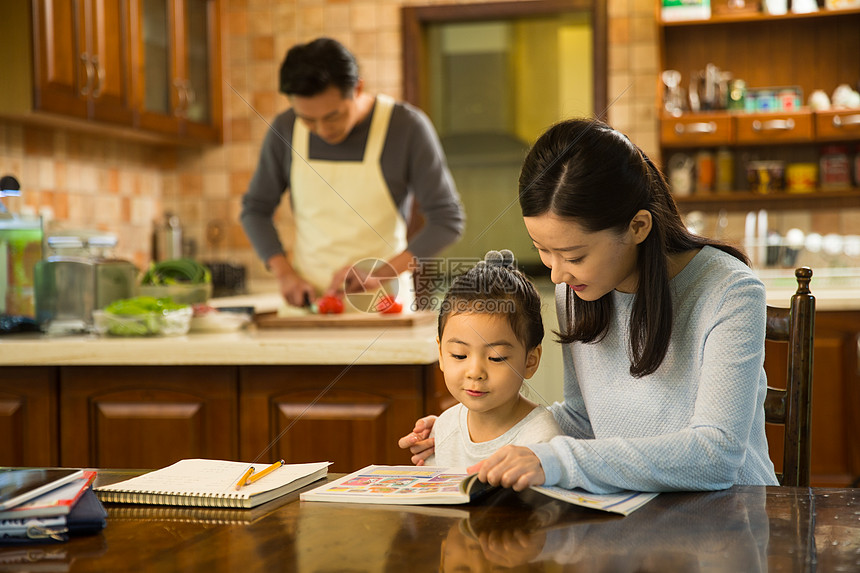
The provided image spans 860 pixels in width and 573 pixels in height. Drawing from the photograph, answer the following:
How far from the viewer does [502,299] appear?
4.22ft

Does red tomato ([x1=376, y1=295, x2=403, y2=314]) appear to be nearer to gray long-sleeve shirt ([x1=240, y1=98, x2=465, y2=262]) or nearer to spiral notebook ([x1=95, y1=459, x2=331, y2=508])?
gray long-sleeve shirt ([x1=240, y1=98, x2=465, y2=262])

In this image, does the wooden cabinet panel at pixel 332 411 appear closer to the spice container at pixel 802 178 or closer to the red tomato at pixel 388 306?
the red tomato at pixel 388 306

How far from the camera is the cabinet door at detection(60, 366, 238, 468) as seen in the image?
204 cm

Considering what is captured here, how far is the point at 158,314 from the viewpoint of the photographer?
210 centimetres

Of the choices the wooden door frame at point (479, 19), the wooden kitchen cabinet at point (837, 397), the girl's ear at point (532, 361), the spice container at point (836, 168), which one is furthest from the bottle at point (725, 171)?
the girl's ear at point (532, 361)

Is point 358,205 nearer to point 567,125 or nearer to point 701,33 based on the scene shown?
point 567,125

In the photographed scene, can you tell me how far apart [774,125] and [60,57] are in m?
2.66

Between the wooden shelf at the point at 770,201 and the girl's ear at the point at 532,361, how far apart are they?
2.51 meters

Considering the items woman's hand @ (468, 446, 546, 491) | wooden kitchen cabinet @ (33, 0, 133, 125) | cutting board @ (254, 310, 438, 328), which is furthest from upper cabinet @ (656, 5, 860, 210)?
woman's hand @ (468, 446, 546, 491)

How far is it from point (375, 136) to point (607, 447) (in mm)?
1651

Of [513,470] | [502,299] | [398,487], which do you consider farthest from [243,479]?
[502,299]

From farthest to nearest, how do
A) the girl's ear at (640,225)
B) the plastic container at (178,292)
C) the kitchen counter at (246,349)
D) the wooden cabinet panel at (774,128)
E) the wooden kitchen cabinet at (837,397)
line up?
the wooden cabinet panel at (774,128) → the wooden kitchen cabinet at (837,397) → the plastic container at (178,292) → the kitchen counter at (246,349) → the girl's ear at (640,225)

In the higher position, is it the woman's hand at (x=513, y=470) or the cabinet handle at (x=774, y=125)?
the cabinet handle at (x=774, y=125)

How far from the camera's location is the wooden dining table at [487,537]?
783mm
